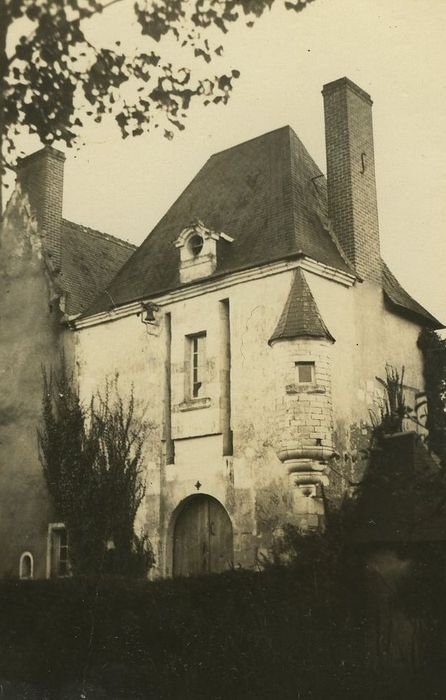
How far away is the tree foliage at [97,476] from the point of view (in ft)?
54.2

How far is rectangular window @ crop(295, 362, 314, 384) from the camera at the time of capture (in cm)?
1470

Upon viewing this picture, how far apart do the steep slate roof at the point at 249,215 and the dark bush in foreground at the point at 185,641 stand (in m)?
6.40

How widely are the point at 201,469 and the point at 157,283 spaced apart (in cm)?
435

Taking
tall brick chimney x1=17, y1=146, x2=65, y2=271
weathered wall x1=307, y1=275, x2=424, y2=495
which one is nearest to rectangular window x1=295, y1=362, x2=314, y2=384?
weathered wall x1=307, y1=275, x2=424, y2=495

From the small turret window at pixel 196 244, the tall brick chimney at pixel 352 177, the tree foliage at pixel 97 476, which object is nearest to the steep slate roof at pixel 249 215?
the tall brick chimney at pixel 352 177

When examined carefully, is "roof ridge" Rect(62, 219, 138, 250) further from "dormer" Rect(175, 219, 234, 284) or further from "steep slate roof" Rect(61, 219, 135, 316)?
"dormer" Rect(175, 219, 234, 284)

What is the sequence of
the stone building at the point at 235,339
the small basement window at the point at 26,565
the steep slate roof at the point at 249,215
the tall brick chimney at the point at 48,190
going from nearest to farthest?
1. the stone building at the point at 235,339
2. the steep slate roof at the point at 249,215
3. the small basement window at the point at 26,565
4. the tall brick chimney at the point at 48,190

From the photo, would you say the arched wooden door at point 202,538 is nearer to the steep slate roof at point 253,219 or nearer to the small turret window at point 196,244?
the steep slate roof at point 253,219

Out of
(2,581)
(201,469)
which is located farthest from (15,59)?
(201,469)

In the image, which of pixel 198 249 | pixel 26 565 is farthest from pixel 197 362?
pixel 26 565

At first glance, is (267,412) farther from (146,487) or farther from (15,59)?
(15,59)

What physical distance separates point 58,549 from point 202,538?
3933mm

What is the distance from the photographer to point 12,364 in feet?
64.8

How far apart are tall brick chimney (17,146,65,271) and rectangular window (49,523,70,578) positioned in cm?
644
